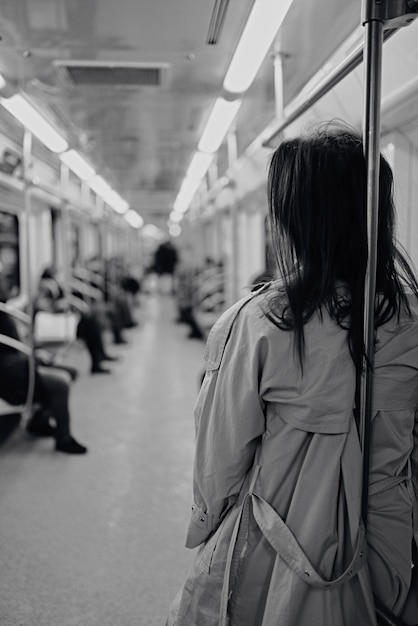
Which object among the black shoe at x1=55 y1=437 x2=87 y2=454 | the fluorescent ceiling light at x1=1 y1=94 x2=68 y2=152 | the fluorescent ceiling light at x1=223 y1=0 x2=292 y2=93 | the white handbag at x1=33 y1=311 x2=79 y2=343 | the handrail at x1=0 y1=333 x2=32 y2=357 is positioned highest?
the fluorescent ceiling light at x1=1 y1=94 x2=68 y2=152

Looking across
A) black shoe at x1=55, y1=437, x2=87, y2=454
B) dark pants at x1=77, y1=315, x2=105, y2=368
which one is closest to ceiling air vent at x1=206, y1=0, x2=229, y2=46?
black shoe at x1=55, y1=437, x2=87, y2=454

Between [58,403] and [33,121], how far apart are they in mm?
1801

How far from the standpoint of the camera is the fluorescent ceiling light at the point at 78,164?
4844mm

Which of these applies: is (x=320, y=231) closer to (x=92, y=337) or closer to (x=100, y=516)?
(x=100, y=516)

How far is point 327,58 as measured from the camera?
10.7ft

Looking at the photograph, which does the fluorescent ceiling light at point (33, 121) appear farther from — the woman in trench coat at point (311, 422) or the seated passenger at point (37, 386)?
the woman in trench coat at point (311, 422)

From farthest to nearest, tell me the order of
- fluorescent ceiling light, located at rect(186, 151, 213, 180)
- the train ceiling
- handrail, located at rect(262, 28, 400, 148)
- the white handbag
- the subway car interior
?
the white handbag
fluorescent ceiling light, located at rect(186, 151, 213, 180)
the train ceiling
the subway car interior
handrail, located at rect(262, 28, 400, 148)

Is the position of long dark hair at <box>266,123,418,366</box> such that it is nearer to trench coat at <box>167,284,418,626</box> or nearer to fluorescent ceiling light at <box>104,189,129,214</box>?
trench coat at <box>167,284,418,626</box>

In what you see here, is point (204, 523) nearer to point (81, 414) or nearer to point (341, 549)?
point (341, 549)

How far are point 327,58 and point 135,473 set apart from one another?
274 centimetres

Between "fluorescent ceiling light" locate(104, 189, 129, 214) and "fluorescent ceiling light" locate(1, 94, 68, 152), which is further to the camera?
"fluorescent ceiling light" locate(104, 189, 129, 214)

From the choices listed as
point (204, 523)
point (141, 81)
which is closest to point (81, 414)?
point (141, 81)

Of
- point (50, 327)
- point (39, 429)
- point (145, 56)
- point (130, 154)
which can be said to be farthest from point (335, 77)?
point (50, 327)

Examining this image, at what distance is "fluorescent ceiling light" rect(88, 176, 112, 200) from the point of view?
6.71 m
